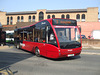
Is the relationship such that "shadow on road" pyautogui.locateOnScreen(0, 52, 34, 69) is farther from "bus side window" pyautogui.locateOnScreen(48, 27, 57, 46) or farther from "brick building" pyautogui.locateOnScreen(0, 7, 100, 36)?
"brick building" pyautogui.locateOnScreen(0, 7, 100, 36)

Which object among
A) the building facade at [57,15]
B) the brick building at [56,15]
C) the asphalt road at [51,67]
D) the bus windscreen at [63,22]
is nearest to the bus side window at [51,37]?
the bus windscreen at [63,22]

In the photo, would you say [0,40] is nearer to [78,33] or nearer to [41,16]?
[78,33]

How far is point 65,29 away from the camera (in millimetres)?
7883

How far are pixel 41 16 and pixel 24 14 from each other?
32.9 ft

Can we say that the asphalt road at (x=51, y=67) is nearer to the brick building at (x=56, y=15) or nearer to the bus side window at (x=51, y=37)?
the bus side window at (x=51, y=37)

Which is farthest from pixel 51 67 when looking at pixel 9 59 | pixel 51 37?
pixel 9 59

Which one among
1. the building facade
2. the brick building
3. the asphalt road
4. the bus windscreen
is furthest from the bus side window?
the building facade

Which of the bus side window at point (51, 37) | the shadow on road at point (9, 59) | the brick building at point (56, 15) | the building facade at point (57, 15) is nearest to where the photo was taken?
the shadow on road at point (9, 59)

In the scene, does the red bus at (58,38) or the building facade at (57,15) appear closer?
the red bus at (58,38)

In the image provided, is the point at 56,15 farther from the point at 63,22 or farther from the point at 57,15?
the point at 63,22

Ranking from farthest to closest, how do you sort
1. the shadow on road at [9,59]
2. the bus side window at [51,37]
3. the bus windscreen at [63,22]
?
the bus windscreen at [63,22] < the bus side window at [51,37] < the shadow on road at [9,59]

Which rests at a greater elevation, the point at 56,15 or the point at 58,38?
the point at 56,15

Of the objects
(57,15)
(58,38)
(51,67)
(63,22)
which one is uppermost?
(57,15)

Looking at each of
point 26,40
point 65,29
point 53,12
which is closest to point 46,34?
point 65,29
